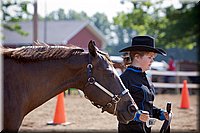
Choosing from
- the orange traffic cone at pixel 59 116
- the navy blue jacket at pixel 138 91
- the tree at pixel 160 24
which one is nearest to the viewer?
the navy blue jacket at pixel 138 91

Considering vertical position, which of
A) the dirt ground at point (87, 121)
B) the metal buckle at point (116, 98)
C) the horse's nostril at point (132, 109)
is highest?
the metal buckle at point (116, 98)

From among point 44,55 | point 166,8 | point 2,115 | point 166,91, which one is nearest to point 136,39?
point 44,55

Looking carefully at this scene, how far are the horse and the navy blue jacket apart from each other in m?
0.47

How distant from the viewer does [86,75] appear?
3.28 m

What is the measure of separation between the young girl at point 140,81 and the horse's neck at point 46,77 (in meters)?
0.65

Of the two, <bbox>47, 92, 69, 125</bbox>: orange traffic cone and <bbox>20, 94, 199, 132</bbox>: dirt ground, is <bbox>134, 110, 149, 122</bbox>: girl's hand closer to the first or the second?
<bbox>20, 94, 199, 132</bbox>: dirt ground

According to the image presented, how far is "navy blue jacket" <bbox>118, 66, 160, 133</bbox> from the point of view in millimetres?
3722

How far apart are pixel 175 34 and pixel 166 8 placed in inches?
84.7

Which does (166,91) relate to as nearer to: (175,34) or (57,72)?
(175,34)

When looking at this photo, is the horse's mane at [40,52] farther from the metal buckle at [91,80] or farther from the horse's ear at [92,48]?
the metal buckle at [91,80]

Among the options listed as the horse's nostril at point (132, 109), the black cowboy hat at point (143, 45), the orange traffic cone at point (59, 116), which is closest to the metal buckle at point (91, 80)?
the horse's nostril at point (132, 109)

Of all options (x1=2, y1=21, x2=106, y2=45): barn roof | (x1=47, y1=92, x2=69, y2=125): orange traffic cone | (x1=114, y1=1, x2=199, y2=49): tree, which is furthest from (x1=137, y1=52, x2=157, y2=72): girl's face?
(x1=2, y1=21, x2=106, y2=45): barn roof

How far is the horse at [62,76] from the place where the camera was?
3.18 metres

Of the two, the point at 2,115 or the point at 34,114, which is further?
the point at 34,114
